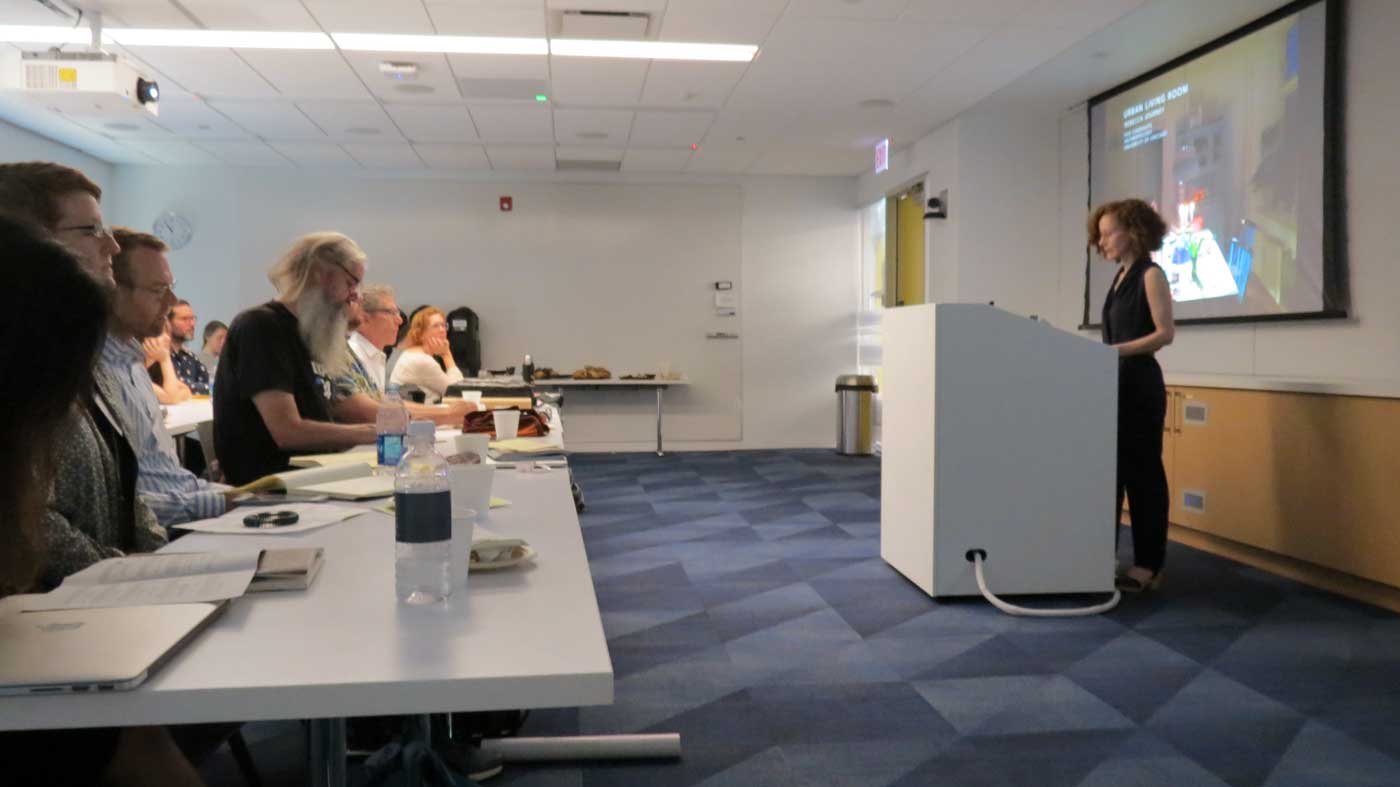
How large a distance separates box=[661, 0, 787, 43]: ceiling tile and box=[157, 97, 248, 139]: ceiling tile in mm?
3614

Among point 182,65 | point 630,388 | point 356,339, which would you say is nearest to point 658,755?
point 356,339

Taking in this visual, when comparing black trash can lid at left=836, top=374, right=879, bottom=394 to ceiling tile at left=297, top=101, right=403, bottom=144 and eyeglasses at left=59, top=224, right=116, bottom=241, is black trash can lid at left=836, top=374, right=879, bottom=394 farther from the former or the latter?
eyeglasses at left=59, top=224, right=116, bottom=241

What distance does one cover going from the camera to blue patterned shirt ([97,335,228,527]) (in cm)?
172

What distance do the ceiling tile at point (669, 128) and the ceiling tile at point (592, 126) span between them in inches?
3.9

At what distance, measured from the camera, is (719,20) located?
16.4ft

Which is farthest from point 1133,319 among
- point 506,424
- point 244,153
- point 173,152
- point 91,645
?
point 173,152

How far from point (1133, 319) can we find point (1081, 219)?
3072 mm

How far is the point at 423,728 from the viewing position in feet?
5.77

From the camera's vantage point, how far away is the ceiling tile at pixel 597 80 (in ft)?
18.9

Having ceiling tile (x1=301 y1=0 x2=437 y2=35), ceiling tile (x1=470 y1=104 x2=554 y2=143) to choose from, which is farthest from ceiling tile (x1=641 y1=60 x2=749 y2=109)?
ceiling tile (x1=301 y1=0 x2=437 y2=35)

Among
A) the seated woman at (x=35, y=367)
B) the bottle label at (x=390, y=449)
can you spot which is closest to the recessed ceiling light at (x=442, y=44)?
the bottle label at (x=390, y=449)

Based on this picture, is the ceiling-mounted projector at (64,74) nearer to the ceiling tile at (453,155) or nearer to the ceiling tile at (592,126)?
the ceiling tile at (592,126)

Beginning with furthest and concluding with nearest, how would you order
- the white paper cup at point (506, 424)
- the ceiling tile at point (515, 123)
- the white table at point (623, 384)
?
the white table at point (623, 384), the ceiling tile at point (515, 123), the white paper cup at point (506, 424)

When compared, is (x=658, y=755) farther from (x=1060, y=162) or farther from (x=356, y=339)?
(x=1060, y=162)
